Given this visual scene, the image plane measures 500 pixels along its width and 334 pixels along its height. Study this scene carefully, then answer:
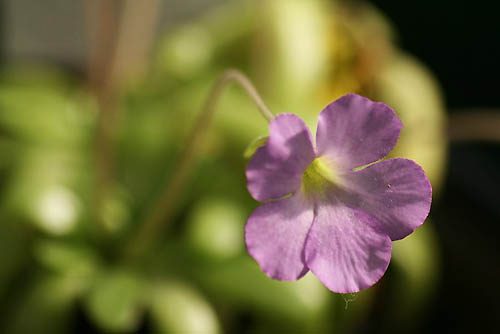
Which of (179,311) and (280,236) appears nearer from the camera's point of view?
(280,236)

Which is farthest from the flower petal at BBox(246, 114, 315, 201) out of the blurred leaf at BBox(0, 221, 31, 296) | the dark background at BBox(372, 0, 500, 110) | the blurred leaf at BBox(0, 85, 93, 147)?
the dark background at BBox(372, 0, 500, 110)

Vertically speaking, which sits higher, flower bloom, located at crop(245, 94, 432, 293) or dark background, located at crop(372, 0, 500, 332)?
flower bloom, located at crop(245, 94, 432, 293)

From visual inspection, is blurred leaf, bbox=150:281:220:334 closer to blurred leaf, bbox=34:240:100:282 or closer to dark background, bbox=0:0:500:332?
blurred leaf, bbox=34:240:100:282

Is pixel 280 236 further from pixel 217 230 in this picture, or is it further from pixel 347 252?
pixel 217 230

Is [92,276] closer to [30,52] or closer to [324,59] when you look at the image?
[324,59]

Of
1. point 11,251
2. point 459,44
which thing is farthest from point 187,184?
point 459,44

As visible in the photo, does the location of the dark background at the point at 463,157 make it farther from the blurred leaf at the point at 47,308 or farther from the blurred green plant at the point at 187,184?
the blurred leaf at the point at 47,308
